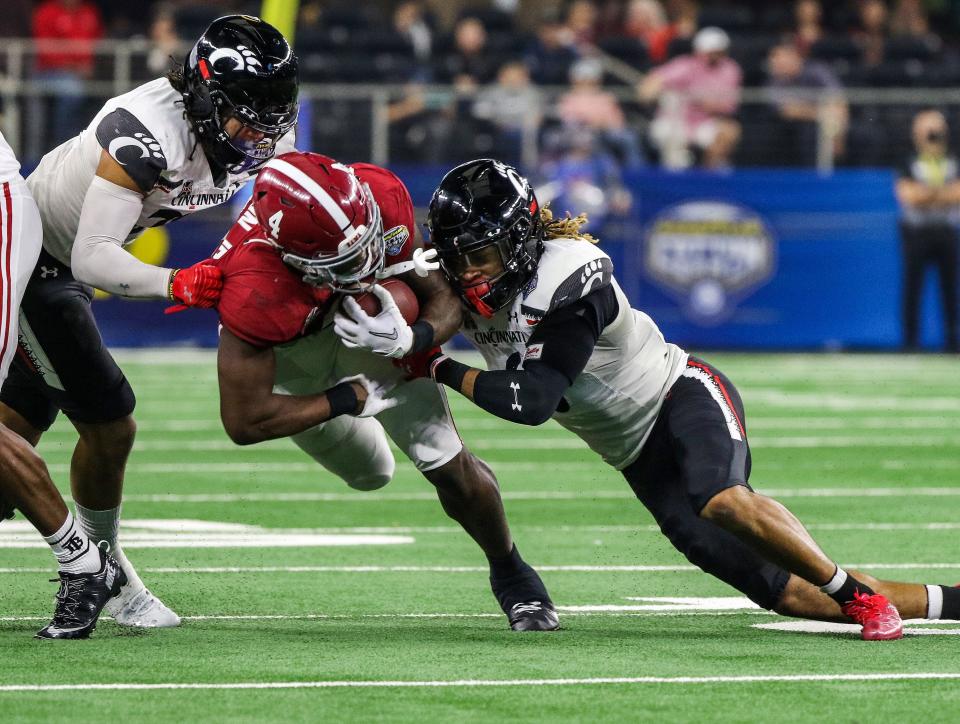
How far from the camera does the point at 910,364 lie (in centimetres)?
1496

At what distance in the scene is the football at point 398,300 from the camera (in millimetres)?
5223

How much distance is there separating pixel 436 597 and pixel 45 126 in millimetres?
9867

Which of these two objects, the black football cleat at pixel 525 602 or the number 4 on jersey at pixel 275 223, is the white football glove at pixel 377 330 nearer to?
the number 4 on jersey at pixel 275 223

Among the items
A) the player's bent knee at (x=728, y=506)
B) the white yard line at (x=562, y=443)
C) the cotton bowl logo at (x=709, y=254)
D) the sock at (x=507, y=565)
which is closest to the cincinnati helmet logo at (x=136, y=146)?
the sock at (x=507, y=565)

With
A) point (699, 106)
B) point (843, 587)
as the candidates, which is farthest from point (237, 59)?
point (699, 106)

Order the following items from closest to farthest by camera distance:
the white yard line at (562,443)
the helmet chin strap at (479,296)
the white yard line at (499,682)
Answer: the white yard line at (499,682)
the helmet chin strap at (479,296)
the white yard line at (562,443)

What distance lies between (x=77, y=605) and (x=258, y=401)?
784mm

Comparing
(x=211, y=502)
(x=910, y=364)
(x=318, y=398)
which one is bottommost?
(x=910, y=364)

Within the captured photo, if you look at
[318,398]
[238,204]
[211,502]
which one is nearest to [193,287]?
[318,398]

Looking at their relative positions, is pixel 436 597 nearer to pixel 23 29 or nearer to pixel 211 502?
pixel 211 502

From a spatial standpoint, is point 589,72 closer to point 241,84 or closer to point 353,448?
point 353,448

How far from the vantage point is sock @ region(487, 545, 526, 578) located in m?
5.58

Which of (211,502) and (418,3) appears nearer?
(211,502)

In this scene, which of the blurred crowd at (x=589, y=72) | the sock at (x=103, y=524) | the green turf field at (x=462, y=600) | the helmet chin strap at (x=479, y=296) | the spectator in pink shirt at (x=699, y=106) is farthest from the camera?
the spectator in pink shirt at (x=699, y=106)
